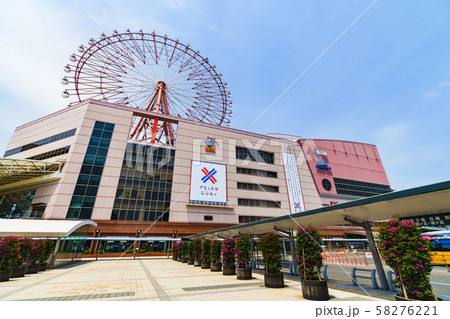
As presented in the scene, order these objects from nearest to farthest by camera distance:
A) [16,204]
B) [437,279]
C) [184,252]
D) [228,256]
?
[437,279] < [228,256] < [184,252] < [16,204]

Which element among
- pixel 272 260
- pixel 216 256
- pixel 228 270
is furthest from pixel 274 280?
pixel 216 256

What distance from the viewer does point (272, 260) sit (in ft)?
30.3

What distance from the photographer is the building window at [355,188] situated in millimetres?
54812

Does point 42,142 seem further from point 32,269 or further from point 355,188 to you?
point 355,188

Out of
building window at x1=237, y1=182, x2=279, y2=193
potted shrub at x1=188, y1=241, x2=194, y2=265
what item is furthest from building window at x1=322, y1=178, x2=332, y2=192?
potted shrub at x1=188, y1=241, x2=194, y2=265

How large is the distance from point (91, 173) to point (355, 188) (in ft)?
218

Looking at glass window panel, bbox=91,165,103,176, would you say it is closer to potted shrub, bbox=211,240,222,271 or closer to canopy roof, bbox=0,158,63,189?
canopy roof, bbox=0,158,63,189

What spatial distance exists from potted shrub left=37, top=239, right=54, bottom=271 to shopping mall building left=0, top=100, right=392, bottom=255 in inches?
476

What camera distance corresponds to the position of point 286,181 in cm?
4888

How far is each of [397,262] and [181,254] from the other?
23.4 metres

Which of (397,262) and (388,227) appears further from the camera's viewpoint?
(388,227)
